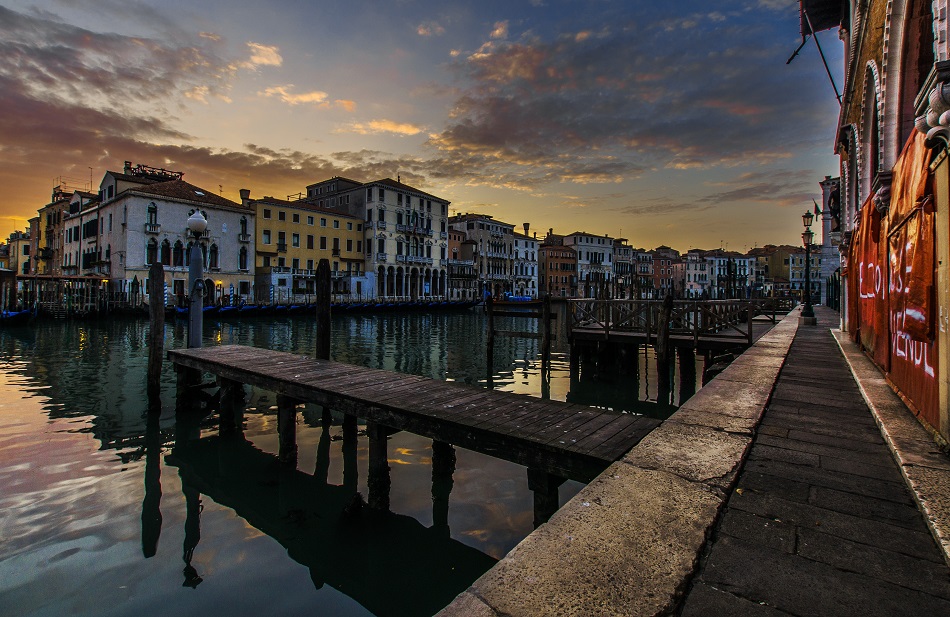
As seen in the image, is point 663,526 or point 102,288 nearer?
point 663,526

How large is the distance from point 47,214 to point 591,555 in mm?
80758

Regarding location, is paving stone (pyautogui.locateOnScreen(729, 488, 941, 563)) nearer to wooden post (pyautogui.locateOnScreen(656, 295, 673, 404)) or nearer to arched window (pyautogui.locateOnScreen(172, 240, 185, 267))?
wooden post (pyautogui.locateOnScreen(656, 295, 673, 404))

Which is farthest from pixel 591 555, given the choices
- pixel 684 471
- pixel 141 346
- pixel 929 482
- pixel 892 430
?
pixel 141 346

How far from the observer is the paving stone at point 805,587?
176cm

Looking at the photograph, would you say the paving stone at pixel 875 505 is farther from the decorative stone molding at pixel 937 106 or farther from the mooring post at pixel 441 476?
the mooring post at pixel 441 476

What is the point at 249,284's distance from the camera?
48.3 meters

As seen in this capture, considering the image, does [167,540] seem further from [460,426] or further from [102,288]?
[102,288]

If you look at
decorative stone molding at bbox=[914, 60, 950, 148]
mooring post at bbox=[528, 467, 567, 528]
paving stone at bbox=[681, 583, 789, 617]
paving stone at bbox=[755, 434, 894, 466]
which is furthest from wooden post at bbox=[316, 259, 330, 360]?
decorative stone molding at bbox=[914, 60, 950, 148]

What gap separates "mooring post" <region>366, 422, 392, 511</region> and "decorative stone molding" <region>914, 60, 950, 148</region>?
6.00 metres

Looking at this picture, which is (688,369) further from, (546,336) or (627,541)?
(627,541)

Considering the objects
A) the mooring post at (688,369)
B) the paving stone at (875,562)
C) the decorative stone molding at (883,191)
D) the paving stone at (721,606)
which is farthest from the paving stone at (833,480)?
the mooring post at (688,369)

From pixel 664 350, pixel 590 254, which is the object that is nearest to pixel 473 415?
pixel 664 350

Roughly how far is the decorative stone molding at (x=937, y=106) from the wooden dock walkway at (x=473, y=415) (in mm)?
3272

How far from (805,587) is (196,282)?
36.5ft
